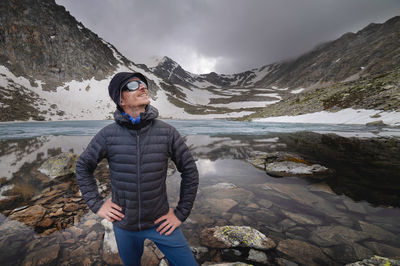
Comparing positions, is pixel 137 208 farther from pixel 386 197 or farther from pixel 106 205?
pixel 386 197

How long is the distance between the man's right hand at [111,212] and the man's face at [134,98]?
120cm

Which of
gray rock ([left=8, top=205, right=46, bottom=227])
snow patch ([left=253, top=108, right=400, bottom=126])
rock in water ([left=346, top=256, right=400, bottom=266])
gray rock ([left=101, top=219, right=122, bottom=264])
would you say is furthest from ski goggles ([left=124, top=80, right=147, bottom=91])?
snow patch ([left=253, top=108, right=400, bottom=126])

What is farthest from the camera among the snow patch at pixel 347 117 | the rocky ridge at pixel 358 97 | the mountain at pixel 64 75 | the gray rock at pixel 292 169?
the mountain at pixel 64 75

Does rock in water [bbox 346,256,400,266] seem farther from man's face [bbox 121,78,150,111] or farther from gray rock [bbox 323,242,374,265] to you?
man's face [bbox 121,78,150,111]

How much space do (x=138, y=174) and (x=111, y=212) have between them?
60 centimetres

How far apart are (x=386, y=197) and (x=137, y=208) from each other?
21.7 ft

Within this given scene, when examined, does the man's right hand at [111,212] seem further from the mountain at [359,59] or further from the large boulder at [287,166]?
Answer: the mountain at [359,59]

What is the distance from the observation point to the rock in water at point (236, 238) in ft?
10.9

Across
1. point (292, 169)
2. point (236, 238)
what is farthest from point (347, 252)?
point (292, 169)

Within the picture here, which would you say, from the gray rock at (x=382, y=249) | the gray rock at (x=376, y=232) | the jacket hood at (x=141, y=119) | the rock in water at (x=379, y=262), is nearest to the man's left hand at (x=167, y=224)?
the jacket hood at (x=141, y=119)

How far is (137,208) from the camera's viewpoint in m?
2.14

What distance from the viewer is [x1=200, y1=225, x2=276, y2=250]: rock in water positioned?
10.9ft

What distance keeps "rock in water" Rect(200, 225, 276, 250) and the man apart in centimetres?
143

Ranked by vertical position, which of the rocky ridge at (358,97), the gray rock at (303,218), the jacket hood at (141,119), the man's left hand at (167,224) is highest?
the rocky ridge at (358,97)
